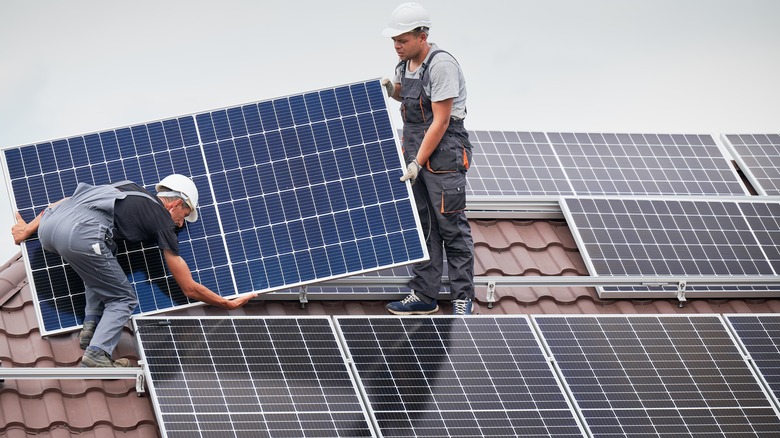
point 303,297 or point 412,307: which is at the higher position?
point 303,297

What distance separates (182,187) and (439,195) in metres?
2.58

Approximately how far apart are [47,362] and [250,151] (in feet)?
9.43

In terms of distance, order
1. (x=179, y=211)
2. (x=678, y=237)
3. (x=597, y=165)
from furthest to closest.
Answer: (x=597, y=165), (x=678, y=237), (x=179, y=211)

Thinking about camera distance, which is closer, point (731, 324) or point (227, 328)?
point (227, 328)

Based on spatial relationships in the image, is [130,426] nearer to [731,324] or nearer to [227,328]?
[227,328]

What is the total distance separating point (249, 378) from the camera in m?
13.0

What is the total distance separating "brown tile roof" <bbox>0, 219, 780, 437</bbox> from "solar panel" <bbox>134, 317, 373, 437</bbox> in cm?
43

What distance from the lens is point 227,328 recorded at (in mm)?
13586

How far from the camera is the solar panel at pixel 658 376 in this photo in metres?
13.4

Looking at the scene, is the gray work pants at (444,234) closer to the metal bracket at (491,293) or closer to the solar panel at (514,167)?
the metal bracket at (491,293)

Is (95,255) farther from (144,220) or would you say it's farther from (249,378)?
(249,378)

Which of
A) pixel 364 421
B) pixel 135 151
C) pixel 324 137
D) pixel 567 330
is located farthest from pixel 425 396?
pixel 135 151

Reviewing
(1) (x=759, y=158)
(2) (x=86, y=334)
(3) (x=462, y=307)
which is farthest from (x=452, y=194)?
(1) (x=759, y=158)

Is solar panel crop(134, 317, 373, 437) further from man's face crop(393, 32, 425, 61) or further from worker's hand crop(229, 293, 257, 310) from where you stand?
man's face crop(393, 32, 425, 61)
